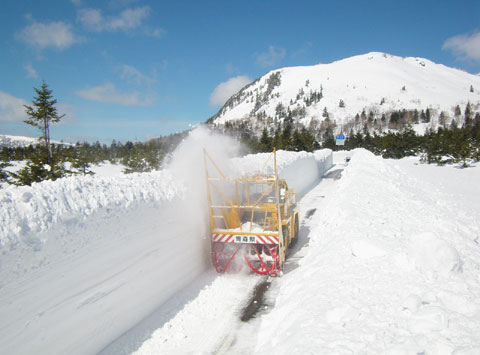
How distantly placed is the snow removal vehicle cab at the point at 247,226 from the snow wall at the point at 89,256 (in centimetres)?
90

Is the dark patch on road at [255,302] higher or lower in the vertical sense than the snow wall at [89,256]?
lower

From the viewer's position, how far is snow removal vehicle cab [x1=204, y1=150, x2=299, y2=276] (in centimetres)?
851

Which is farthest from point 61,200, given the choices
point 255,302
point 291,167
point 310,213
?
point 291,167

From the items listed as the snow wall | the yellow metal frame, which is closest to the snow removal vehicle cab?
the yellow metal frame

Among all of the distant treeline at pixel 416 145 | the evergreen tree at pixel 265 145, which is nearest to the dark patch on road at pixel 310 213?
the distant treeline at pixel 416 145

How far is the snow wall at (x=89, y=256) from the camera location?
4301 millimetres

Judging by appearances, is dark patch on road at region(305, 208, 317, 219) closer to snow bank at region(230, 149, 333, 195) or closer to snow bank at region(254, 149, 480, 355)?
snow bank at region(230, 149, 333, 195)

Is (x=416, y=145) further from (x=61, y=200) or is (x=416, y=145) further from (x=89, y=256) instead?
(x=61, y=200)

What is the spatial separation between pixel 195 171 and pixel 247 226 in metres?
2.44

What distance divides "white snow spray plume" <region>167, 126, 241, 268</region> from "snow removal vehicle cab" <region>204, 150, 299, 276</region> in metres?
0.31

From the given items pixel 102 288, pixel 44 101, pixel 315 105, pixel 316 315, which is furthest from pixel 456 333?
pixel 315 105

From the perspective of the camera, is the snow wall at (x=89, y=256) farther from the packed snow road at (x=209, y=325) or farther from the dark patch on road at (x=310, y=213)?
the dark patch on road at (x=310, y=213)

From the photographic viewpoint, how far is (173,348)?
18.6ft

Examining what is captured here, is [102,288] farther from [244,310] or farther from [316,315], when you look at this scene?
[316,315]
